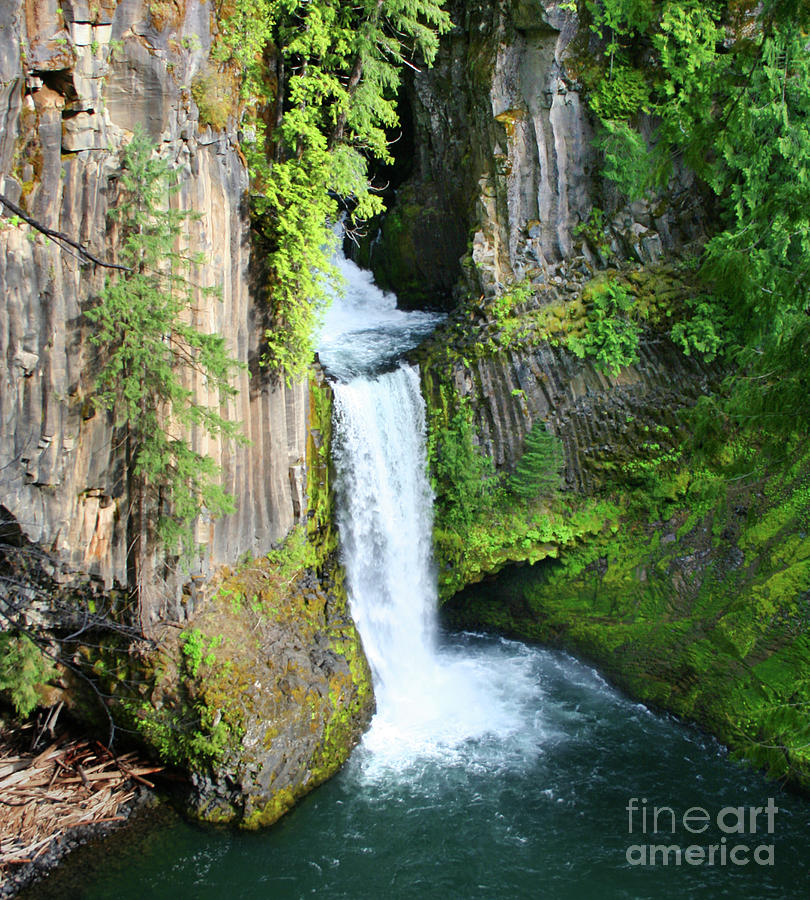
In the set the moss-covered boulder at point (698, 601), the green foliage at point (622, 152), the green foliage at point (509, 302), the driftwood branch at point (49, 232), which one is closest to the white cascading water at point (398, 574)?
the moss-covered boulder at point (698, 601)

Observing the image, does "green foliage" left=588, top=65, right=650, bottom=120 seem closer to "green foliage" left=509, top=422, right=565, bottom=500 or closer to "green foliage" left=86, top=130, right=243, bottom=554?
"green foliage" left=509, top=422, right=565, bottom=500

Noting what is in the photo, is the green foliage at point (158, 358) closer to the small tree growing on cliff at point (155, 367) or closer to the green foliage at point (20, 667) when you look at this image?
the small tree growing on cliff at point (155, 367)

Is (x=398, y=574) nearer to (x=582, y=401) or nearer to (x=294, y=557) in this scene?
(x=294, y=557)

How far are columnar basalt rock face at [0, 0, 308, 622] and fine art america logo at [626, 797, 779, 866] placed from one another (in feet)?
23.5

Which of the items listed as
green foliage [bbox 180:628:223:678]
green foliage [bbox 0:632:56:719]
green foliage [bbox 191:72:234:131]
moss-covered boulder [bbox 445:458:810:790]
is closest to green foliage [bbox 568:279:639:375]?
moss-covered boulder [bbox 445:458:810:790]

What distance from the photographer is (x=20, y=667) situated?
9.56 meters

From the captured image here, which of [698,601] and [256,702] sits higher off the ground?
[698,601]

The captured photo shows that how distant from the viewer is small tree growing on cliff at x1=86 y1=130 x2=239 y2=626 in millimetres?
8961

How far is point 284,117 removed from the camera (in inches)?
423

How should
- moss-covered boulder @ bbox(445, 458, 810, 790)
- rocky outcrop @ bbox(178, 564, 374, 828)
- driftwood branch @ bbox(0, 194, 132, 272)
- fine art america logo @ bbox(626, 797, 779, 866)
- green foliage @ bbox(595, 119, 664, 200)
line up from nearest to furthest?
driftwood branch @ bbox(0, 194, 132, 272)
fine art america logo @ bbox(626, 797, 779, 866)
rocky outcrop @ bbox(178, 564, 374, 828)
moss-covered boulder @ bbox(445, 458, 810, 790)
green foliage @ bbox(595, 119, 664, 200)

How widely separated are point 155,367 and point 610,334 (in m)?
8.57

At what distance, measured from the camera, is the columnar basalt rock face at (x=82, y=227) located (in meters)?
8.52

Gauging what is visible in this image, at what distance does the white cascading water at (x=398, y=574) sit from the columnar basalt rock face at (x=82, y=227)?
8.52ft

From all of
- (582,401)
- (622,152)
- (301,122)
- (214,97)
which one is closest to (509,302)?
(582,401)
